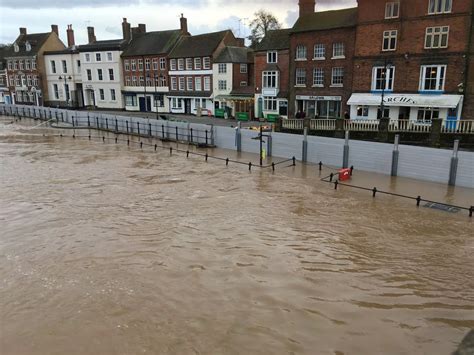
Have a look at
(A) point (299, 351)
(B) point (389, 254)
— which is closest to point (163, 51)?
(B) point (389, 254)

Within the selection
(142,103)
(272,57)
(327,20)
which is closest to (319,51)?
(327,20)

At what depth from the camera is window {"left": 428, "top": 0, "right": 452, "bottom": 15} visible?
91.7 feet

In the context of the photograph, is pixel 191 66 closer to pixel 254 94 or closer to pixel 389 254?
pixel 254 94

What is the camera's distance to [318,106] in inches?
1425

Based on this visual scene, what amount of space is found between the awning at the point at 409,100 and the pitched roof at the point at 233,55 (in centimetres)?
1642

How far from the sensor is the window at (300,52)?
Answer: 118 feet

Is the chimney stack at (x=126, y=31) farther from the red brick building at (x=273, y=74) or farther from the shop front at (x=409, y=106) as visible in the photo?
the shop front at (x=409, y=106)

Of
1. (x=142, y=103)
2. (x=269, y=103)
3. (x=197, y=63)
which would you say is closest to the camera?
(x=269, y=103)

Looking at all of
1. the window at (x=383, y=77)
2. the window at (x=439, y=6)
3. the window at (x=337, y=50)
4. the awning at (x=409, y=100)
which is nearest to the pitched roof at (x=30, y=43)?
the window at (x=337, y=50)

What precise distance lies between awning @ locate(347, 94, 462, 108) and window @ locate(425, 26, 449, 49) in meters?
3.50

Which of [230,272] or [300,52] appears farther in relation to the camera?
[300,52]

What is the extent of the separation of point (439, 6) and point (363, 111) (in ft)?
28.6

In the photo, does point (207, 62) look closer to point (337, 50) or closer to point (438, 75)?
point (337, 50)

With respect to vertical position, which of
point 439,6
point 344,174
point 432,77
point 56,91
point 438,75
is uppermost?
point 439,6
